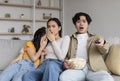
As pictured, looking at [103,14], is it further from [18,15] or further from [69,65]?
[69,65]

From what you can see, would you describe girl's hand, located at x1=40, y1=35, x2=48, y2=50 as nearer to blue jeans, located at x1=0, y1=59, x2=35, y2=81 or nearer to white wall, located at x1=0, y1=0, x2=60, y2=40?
blue jeans, located at x1=0, y1=59, x2=35, y2=81

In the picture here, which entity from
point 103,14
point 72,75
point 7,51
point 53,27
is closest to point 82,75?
point 72,75

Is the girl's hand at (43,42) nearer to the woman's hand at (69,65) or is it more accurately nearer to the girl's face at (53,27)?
the girl's face at (53,27)

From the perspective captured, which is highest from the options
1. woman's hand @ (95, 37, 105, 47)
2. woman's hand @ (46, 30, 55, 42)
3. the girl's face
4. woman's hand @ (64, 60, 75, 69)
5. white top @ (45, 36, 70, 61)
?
the girl's face

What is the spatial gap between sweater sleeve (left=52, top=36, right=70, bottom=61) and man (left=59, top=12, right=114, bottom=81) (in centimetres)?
6

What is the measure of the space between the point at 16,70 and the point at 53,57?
0.38 metres

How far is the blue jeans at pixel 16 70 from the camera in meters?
2.34

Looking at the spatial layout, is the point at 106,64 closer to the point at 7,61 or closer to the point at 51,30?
the point at 51,30

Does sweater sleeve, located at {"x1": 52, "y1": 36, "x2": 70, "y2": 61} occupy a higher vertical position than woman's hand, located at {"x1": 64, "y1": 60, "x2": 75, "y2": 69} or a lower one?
higher

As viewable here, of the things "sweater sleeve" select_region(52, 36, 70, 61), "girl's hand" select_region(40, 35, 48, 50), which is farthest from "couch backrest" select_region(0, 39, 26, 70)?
"sweater sleeve" select_region(52, 36, 70, 61)

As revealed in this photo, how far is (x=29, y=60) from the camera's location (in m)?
2.62

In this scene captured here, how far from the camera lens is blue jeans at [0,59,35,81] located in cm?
234

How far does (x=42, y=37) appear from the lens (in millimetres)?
2688

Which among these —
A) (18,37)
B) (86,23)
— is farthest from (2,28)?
(86,23)
